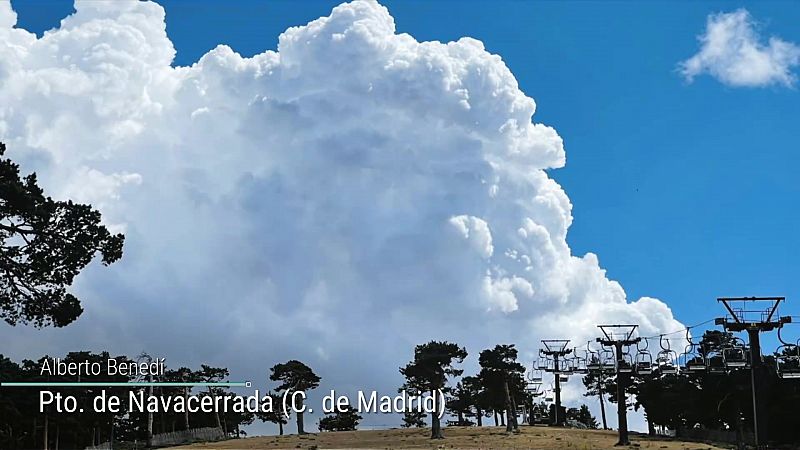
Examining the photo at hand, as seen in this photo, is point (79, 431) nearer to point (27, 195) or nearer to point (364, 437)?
point (364, 437)

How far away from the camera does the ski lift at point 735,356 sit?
61.8 meters

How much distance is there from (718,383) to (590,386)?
5811 centimetres

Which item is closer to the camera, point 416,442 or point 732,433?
point 416,442

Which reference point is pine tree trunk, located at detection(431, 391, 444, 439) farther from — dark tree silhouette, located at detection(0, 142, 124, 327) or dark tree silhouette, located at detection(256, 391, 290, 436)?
dark tree silhouette, located at detection(0, 142, 124, 327)

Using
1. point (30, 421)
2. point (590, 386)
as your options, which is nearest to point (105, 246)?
point (30, 421)

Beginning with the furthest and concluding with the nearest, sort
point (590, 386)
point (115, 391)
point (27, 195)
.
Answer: point (590, 386), point (115, 391), point (27, 195)

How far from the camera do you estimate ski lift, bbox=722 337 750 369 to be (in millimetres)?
61781

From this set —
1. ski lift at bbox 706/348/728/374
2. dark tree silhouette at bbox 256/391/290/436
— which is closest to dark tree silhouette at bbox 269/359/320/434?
dark tree silhouette at bbox 256/391/290/436

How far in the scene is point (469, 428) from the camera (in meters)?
113

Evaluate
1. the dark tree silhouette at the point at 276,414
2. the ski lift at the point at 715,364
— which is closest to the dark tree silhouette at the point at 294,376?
the dark tree silhouette at the point at 276,414

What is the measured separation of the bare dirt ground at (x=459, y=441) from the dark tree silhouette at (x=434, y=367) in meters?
5.16

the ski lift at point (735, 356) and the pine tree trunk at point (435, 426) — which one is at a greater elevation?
the ski lift at point (735, 356)

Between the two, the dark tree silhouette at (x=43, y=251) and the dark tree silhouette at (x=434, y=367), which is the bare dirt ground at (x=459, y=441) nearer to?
the dark tree silhouette at (x=434, y=367)

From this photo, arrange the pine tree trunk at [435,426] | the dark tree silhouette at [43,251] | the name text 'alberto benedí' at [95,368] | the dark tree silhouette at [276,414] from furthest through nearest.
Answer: the dark tree silhouette at [276,414]
the pine tree trunk at [435,426]
the name text 'alberto benedí' at [95,368]
the dark tree silhouette at [43,251]
